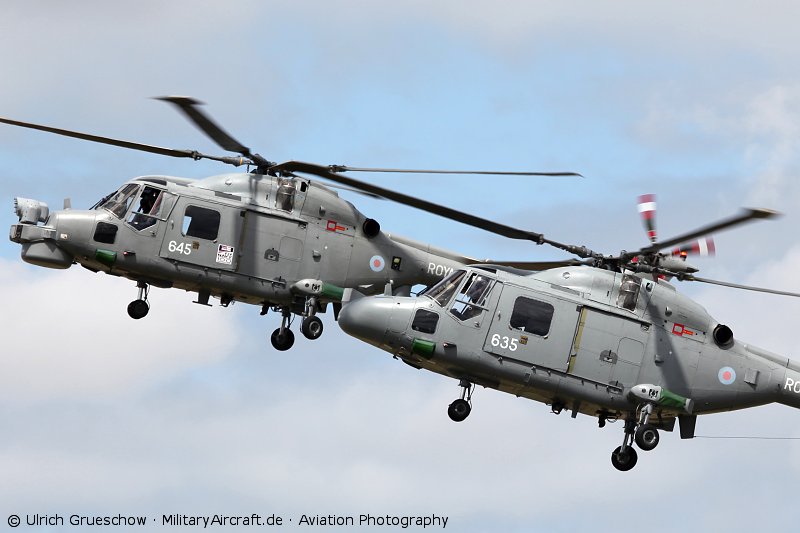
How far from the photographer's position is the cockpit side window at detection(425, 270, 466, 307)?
4031 cm

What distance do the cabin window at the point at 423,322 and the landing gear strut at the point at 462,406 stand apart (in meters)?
1.68

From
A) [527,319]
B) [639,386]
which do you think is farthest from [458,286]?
[639,386]

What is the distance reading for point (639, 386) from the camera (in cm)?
4062

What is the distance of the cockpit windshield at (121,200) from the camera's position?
43.8 metres

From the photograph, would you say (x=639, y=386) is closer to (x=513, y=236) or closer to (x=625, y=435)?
(x=625, y=435)

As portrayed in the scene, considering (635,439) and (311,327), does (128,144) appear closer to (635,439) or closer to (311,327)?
(311,327)

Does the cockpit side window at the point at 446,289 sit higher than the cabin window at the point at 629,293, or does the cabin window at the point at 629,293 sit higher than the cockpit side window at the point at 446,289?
the cabin window at the point at 629,293

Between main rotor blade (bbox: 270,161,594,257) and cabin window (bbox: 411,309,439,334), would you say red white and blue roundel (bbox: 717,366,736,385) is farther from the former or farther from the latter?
cabin window (bbox: 411,309,439,334)

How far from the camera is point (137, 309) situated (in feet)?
147

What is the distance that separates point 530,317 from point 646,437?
410cm

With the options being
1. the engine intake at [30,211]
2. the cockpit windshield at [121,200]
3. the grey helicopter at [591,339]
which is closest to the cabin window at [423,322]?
the grey helicopter at [591,339]

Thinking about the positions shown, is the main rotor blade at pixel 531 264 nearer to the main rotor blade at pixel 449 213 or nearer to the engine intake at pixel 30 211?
the main rotor blade at pixel 449 213

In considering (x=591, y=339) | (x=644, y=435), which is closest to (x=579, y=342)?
(x=591, y=339)

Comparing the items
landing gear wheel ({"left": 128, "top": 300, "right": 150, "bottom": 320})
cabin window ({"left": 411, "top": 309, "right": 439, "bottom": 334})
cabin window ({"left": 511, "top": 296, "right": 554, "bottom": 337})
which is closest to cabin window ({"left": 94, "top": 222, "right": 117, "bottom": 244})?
landing gear wheel ({"left": 128, "top": 300, "right": 150, "bottom": 320})
